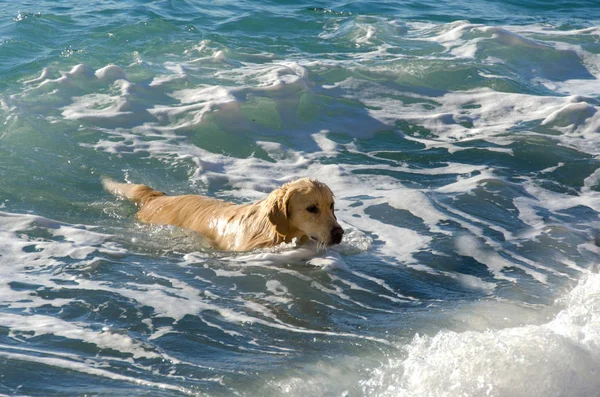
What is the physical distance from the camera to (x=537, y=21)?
18.4 m

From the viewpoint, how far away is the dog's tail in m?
8.62

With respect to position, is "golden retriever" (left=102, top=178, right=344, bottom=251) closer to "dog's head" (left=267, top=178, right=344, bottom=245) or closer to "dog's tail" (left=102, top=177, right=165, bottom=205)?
"dog's head" (left=267, top=178, right=344, bottom=245)

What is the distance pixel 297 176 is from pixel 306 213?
2642 millimetres

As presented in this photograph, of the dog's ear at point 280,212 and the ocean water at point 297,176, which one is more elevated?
the dog's ear at point 280,212

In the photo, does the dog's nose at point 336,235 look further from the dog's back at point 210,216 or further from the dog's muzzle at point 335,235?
the dog's back at point 210,216

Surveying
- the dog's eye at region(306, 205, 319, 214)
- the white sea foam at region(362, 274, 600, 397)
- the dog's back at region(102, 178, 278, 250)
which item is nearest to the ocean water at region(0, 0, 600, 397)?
the white sea foam at region(362, 274, 600, 397)

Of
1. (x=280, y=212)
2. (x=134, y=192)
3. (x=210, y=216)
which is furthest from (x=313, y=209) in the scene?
(x=134, y=192)

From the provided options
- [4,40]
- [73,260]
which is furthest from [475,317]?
[4,40]

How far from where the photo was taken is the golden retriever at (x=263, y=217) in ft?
23.5

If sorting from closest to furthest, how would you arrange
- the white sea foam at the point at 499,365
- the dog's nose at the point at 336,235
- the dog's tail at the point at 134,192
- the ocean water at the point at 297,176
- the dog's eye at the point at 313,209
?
the white sea foam at the point at 499,365, the ocean water at the point at 297,176, the dog's nose at the point at 336,235, the dog's eye at the point at 313,209, the dog's tail at the point at 134,192

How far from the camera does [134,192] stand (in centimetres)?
870

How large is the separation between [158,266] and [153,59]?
26.2 feet

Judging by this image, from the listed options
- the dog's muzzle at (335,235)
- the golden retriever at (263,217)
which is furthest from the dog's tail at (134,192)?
the dog's muzzle at (335,235)

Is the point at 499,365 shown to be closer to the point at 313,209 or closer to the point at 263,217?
the point at 313,209
